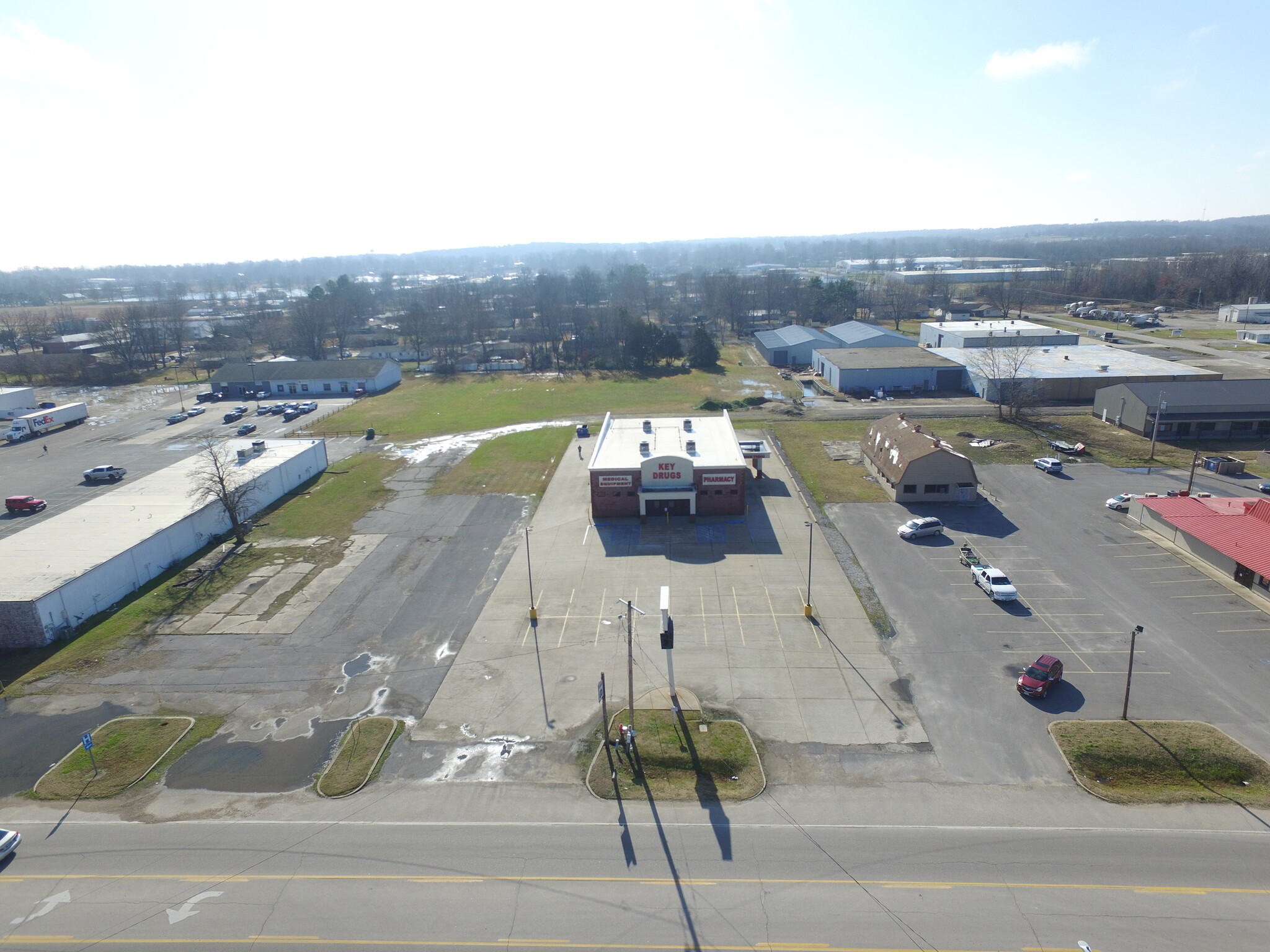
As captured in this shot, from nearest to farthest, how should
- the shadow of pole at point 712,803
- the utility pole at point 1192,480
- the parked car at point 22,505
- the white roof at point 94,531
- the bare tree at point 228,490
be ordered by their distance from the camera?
the shadow of pole at point 712,803 < the white roof at point 94,531 < the bare tree at point 228,490 < the utility pole at point 1192,480 < the parked car at point 22,505

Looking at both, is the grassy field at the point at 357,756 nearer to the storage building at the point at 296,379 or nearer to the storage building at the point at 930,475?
the storage building at the point at 930,475

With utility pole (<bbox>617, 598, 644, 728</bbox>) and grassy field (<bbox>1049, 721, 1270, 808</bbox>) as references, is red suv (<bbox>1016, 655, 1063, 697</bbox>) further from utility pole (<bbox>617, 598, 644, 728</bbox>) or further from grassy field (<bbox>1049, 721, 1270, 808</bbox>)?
utility pole (<bbox>617, 598, 644, 728</bbox>)

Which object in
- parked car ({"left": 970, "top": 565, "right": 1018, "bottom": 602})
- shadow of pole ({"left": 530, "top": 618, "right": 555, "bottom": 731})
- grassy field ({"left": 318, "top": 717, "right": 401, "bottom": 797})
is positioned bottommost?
grassy field ({"left": 318, "top": 717, "right": 401, "bottom": 797})

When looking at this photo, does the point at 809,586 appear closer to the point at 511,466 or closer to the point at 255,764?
the point at 255,764

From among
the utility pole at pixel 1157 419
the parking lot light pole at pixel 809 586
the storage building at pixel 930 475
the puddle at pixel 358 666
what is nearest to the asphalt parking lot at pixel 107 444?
the puddle at pixel 358 666

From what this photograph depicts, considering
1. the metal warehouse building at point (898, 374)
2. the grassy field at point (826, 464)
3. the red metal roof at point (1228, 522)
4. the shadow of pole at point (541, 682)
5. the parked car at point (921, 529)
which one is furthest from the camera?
the metal warehouse building at point (898, 374)

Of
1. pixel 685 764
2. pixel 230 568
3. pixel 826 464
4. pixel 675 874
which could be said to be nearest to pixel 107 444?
pixel 230 568

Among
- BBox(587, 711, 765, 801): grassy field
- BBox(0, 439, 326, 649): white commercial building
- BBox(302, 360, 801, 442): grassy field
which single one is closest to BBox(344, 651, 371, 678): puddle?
BBox(587, 711, 765, 801): grassy field
